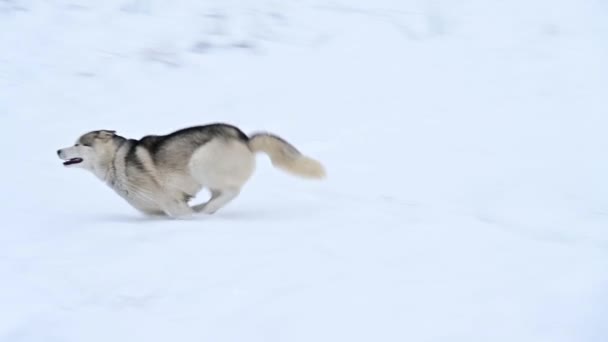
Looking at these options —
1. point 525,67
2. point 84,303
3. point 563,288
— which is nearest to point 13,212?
point 84,303

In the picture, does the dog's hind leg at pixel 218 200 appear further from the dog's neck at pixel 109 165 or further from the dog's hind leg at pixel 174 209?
the dog's neck at pixel 109 165

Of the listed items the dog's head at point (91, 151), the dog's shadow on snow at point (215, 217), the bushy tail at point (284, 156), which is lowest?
the dog's shadow on snow at point (215, 217)

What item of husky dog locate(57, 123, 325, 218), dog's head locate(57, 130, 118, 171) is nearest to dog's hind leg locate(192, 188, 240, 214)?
husky dog locate(57, 123, 325, 218)

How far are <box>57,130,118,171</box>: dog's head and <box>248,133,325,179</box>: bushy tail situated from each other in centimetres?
116

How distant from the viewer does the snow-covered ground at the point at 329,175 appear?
183 inches

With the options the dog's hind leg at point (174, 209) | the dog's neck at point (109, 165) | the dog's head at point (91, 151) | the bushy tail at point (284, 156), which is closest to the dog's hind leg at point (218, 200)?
the dog's hind leg at point (174, 209)

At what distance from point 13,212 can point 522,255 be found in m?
3.98

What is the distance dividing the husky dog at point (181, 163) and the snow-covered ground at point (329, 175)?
0.29 m

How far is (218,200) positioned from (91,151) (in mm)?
1091

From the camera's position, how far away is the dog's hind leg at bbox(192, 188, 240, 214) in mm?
6879

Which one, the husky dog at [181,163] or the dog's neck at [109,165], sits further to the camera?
the dog's neck at [109,165]

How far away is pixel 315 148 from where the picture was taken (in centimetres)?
973

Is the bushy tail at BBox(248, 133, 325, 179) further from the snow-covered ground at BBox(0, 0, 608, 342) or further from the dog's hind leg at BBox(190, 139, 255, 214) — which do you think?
the snow-covered ground at BBox(0, 0, 608, 342)

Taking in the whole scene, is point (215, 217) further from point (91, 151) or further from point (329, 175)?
point (329, 175)
